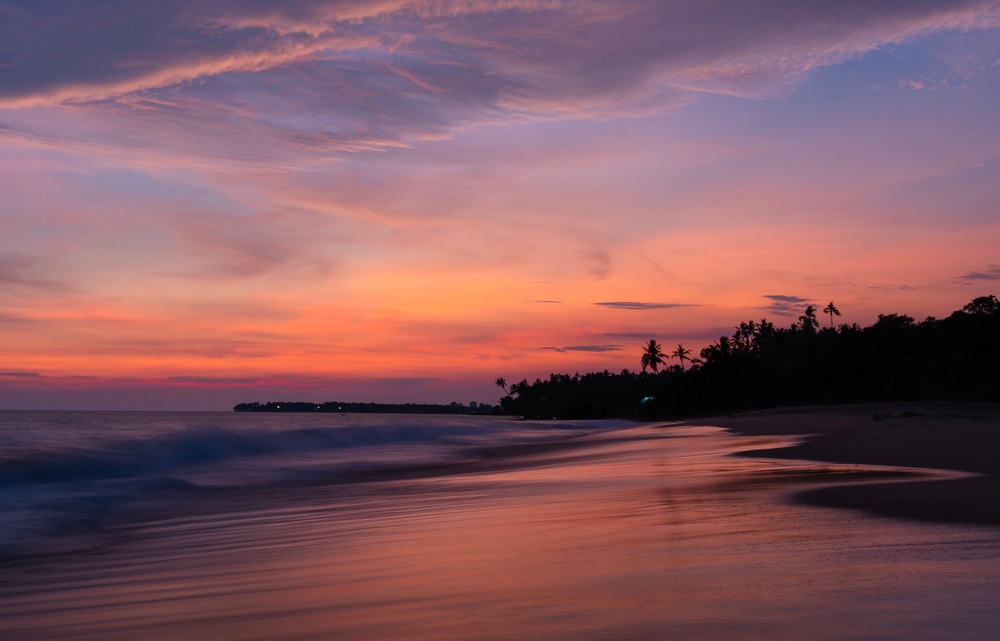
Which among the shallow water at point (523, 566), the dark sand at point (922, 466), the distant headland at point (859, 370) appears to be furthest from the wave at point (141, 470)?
the distant headland at point (859, 370)

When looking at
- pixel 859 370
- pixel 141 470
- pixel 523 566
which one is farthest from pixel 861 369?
pixel 523 566

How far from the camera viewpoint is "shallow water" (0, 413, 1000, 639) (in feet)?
10.6

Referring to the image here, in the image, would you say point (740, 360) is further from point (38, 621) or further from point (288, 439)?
point (38, 621)

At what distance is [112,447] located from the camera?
2159 centimetres

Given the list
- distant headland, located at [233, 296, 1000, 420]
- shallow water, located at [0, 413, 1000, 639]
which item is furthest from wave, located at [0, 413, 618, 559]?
distant headland, located at [233, 296, 1000, 420]

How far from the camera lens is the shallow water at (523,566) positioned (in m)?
3.22

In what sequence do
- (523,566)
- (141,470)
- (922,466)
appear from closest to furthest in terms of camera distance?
(523,566) → (922,466) → (141,470)

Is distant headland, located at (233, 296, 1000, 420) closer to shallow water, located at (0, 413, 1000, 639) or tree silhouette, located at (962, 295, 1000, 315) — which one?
tree silhouette, located at (962, 295, 1000, 315)

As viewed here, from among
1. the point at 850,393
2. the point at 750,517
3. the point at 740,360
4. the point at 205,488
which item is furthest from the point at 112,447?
the point at 740,360

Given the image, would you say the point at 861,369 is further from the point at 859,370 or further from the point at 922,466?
the point at 922,466

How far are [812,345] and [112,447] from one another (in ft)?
243

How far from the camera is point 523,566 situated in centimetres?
457

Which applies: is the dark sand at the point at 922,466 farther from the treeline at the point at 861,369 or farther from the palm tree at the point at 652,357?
the palm tree at the point at 652,357

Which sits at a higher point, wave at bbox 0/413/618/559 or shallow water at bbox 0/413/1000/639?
shallow water at bbox 0/413/1000/639
